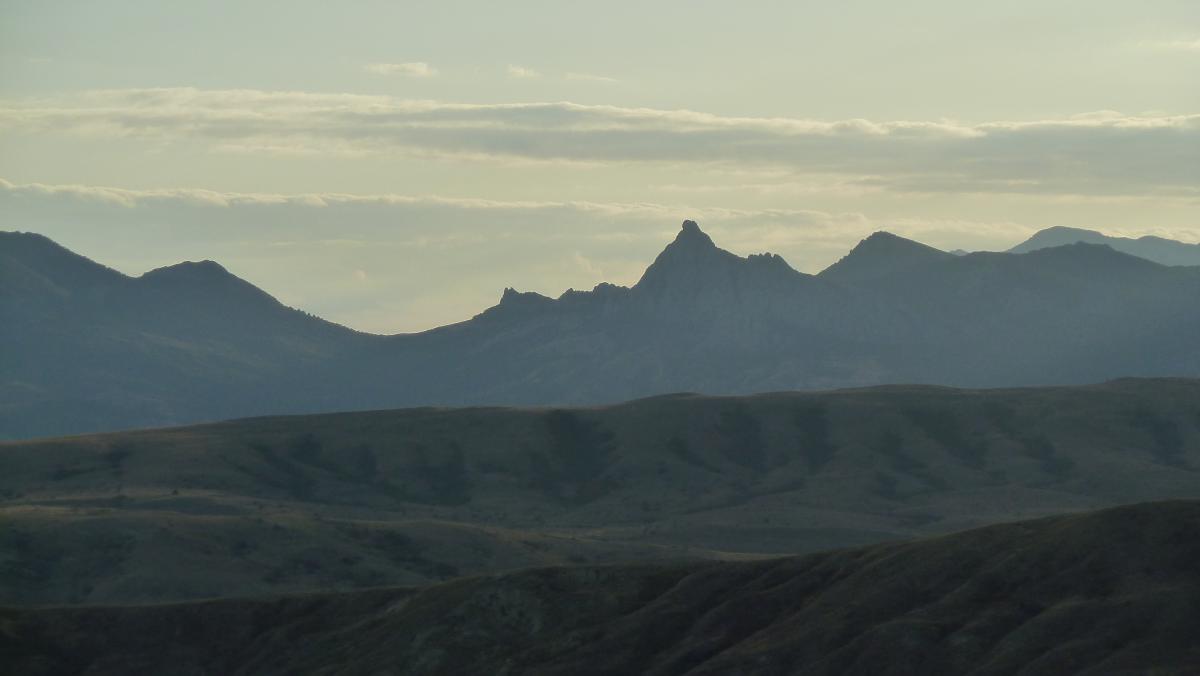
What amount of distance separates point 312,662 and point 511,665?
727 inches

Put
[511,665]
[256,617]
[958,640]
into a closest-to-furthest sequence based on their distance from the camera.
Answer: [958,640] < [511,665] < [256,617]

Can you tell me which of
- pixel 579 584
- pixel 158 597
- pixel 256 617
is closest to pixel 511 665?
pixel 579 584

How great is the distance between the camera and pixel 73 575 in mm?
185500

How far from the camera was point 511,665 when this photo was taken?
124 metres

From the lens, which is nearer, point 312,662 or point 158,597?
Answer: point 312,662

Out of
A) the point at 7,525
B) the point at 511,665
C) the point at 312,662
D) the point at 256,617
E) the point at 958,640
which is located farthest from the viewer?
the point at 7,525

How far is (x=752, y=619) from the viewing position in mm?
119875

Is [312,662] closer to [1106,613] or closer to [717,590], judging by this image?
[717,590]

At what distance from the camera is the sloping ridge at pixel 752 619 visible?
101 meters

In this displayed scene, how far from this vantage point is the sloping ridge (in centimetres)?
10144

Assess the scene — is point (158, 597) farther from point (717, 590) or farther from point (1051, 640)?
point (1051, 640)

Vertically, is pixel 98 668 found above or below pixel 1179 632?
below

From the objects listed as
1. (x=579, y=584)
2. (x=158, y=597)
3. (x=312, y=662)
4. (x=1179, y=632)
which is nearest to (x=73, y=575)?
(x=158, y=597)

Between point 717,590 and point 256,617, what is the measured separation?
41591 mm
